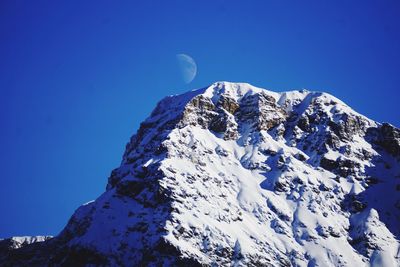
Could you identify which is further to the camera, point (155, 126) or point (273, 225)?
point (155, 126)

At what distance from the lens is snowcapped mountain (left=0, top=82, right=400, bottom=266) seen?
11344 cm

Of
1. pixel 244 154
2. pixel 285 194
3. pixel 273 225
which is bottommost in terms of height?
pixel 273 225

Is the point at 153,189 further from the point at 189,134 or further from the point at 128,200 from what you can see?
the point at 189,134

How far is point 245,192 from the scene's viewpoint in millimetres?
134250

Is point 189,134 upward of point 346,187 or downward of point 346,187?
upward

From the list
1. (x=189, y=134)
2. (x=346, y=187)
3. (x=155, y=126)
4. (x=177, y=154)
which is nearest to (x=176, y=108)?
(x=155, y=126)

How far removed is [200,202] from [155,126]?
160 ft

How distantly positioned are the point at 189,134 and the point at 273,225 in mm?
36607

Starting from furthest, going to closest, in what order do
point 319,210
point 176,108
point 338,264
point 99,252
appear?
1. point 176,108
2. point 319,210
3. point 338,264
4. point 99,252

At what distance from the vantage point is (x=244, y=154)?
151 m

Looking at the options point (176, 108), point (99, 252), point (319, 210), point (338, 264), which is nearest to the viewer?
point (99, 252)

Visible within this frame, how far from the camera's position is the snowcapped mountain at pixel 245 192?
372 ft

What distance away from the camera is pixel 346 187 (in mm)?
146250

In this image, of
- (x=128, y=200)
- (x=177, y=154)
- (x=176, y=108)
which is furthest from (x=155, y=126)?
(x=128, y=200)
